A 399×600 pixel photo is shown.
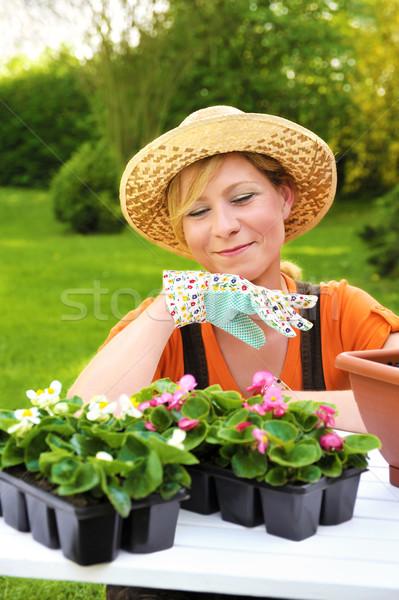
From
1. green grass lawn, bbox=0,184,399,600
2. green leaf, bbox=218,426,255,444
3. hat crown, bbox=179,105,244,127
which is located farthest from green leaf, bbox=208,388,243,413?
green grass lawn, bbox=0,184,399,600

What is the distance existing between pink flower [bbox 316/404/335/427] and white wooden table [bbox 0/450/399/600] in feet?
0.53

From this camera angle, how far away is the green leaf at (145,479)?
0.91 meters

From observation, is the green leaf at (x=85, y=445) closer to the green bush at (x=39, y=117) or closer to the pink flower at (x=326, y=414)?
the pink flower at (x=326, y=414)

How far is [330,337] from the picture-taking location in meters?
1.99

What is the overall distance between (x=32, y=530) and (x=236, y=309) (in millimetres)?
742

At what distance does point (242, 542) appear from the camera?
39.1 inches

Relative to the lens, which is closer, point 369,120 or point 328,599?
point 328,599

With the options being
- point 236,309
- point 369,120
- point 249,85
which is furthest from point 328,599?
point 249,85

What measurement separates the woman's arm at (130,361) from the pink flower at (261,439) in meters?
0.73

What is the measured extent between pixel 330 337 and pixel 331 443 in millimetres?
982

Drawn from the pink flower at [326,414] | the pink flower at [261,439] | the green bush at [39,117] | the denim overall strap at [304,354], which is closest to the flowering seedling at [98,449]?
the pink flower at [261,439]

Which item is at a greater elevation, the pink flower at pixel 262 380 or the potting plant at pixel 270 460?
the pink flower at pixel 262 380

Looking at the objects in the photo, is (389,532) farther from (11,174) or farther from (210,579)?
(11,174)

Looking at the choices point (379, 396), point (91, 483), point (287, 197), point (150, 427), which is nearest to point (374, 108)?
point (287, 197)
